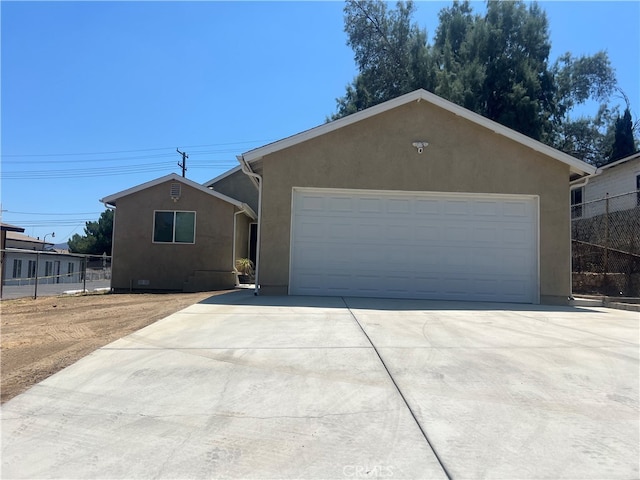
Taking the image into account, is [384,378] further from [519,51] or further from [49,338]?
[519,51]

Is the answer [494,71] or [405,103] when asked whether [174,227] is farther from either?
[494,71]

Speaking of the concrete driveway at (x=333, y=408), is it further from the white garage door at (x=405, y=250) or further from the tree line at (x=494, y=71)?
the tree line at (x=494, y=71)

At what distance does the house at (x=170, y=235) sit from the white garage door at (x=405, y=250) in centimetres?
604

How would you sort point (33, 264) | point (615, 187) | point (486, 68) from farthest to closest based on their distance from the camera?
point (33, 264)
point (486, 68)
point (615, 187)

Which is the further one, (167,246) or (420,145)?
(167,246)

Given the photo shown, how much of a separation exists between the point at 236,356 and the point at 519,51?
28073 millimetres

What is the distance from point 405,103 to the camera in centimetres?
1164

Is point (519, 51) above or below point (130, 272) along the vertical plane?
above

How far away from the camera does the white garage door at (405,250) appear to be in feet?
37.5

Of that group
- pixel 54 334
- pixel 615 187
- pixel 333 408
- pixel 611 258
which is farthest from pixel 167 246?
pixel 615 187

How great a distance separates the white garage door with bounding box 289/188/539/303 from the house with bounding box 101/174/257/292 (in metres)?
6.04

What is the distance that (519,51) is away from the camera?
90.3 feet

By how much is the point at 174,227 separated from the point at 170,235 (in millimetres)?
311

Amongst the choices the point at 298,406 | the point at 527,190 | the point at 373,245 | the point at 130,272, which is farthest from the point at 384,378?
the point at 130,272
